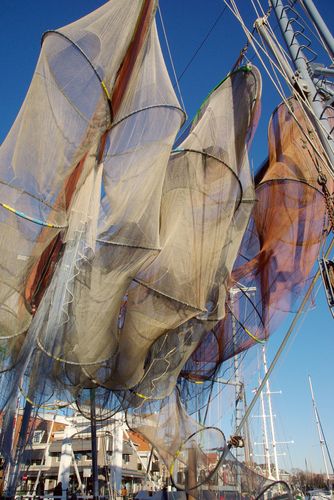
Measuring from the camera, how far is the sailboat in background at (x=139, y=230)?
16.1ft

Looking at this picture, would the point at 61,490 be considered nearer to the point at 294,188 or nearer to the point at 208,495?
the point at 208,495

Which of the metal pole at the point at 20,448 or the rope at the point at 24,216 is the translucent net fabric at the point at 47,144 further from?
the metal pole at the point at 20,448

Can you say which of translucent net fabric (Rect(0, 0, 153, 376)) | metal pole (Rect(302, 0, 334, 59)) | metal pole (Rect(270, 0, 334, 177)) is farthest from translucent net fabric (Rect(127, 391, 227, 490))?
metal pole (Rect(302, 0, 334, 59))

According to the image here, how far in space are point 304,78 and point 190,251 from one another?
309cm

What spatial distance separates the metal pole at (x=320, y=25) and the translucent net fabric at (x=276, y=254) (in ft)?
3.09

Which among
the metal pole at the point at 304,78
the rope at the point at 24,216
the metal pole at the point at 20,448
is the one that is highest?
the metal pole at the point at 304,78

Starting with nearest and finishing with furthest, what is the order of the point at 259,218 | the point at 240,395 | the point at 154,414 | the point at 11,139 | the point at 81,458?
1. the point at 11,139
2. the point at 154,414
3. the point at 259,218
4. the point at 240,395
5. the point at 81,458

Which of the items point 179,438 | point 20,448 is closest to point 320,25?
point 179,438

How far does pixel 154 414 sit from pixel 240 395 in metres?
1.98

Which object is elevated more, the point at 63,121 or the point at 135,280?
the point at 63,121

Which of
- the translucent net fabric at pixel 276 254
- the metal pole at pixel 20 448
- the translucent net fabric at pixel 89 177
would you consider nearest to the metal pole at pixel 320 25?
the translucent net fabric at pixel 276 254

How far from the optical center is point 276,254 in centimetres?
700

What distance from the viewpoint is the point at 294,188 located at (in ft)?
22.6

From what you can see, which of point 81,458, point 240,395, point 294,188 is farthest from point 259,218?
point 81,458
